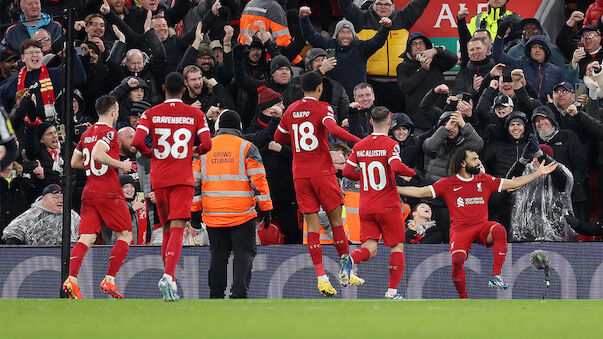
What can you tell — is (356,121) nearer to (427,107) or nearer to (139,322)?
(427,107)

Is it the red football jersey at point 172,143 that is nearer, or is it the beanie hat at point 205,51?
the red football jersey at point 172,143

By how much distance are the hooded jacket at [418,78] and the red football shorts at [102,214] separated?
5180 mm

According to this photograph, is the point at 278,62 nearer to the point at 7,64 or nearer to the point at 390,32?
the point at 390,32

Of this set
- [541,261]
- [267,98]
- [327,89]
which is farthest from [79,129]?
[541,261]

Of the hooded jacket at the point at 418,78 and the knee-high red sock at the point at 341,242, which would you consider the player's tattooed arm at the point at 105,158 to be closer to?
the knee-high red sock at the point at 341,242

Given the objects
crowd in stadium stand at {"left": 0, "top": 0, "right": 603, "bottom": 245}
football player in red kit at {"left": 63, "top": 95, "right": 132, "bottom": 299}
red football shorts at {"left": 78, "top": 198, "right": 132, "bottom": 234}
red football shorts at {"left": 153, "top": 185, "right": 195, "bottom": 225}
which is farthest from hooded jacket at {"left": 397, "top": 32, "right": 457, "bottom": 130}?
red football shorts at {"left": 153, "top": 185, "right": 195, "bottom": 225}

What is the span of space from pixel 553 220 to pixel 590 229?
0.73 meters

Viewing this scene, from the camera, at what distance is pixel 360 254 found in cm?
1131

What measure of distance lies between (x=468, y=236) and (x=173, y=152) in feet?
12.4

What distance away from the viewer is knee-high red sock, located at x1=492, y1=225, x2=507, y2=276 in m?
11.9

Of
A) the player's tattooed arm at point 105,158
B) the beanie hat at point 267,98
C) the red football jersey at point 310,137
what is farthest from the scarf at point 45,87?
the red football jersey at point 310,137

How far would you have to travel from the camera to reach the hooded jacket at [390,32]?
1603 centimetres

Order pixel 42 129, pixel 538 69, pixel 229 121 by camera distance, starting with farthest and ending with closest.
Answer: pixel 538 69 → pixel 42 129 → pixel 229 121

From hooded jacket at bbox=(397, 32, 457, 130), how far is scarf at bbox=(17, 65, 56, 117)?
492cm
